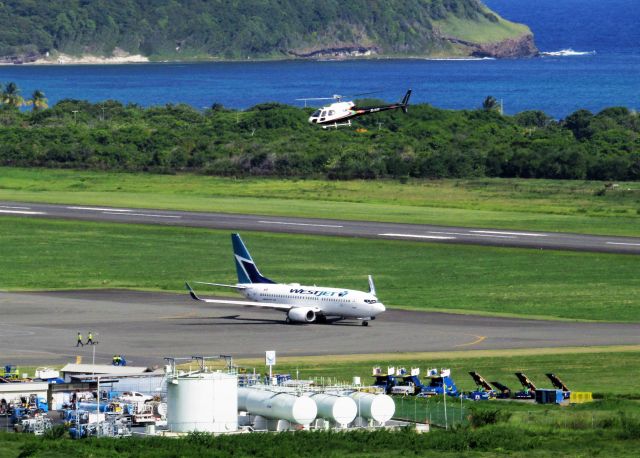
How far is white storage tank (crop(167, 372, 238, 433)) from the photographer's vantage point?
69.8 metres

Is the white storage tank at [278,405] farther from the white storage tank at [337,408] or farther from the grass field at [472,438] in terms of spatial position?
the grass field at [472,438]

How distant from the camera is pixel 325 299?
12031 cm

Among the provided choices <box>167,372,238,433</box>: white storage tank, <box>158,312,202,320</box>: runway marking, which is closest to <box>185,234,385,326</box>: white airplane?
<box>158,312,202,320</box>: runway marking

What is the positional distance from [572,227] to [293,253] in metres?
40.0

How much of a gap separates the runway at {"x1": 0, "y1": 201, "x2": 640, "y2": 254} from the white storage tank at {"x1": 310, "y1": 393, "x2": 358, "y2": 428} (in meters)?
93.4

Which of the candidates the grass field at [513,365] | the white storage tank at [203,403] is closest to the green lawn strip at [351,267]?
the grass field at [513,365]

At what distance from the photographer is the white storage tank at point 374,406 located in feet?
240

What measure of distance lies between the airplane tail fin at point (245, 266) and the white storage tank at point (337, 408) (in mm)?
54593

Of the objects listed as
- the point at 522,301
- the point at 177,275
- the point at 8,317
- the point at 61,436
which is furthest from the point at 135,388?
the point at 177,275

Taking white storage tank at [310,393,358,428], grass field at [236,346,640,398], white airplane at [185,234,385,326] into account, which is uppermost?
white airplane at [185,234,385,326]

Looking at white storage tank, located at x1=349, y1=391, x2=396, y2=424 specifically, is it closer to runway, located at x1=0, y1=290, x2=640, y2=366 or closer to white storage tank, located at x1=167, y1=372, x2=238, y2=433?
white storage tank, located at x1=167, y1=372, x2=238, y2=433

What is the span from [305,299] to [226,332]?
8.30 m

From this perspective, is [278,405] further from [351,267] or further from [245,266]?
[351,267]

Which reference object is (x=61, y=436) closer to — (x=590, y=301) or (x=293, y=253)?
(x=590, y=301)
